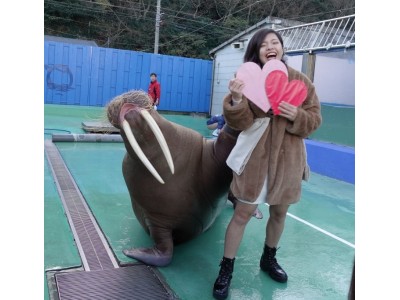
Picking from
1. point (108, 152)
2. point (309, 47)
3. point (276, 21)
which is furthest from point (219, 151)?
point (276, 21)

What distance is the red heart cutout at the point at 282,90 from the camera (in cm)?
208

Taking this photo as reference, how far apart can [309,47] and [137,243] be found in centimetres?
588

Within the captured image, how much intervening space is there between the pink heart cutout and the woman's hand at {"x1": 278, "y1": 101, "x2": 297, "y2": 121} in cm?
8

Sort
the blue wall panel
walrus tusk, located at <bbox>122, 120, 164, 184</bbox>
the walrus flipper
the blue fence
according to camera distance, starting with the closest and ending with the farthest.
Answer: walrus tusk, located at <bbox>122, 120, 164, 184</bbox> < the walrus flipper < the blue wall panel < the blue fence

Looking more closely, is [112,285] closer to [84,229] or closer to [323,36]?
[84,229]

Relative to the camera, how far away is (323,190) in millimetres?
5492

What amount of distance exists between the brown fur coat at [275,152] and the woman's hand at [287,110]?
0.03 meters

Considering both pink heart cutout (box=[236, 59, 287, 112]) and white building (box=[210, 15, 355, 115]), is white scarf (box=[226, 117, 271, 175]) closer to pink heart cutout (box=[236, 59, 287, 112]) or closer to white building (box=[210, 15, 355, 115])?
pink heart cutout (box=[236, 59, 287, 112])

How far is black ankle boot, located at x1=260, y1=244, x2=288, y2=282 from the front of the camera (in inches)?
103

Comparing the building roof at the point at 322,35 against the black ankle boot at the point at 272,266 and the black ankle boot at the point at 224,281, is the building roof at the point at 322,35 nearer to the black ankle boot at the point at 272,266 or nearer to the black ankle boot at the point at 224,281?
the black ankle boot at the point at 272,266

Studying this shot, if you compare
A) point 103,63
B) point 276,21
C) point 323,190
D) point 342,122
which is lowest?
point 323,190

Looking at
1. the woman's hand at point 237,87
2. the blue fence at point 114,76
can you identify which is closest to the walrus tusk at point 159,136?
the woman's hand at point 237,87

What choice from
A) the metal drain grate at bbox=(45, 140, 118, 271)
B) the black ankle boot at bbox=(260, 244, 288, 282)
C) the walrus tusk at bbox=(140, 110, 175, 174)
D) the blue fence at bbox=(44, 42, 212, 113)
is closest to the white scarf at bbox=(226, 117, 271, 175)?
the walrus tusk at bbox=(140, 110, 175, 174)
